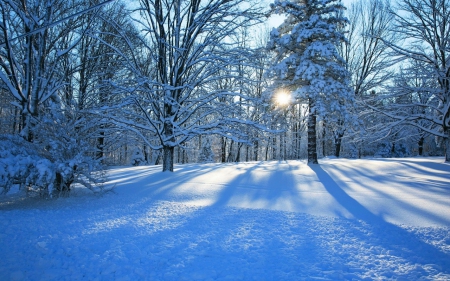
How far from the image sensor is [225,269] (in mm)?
2490

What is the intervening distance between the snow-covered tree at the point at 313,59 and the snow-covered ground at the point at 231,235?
663cm

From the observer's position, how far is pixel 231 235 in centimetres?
329

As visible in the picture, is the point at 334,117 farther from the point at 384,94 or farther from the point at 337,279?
the point at 337,279

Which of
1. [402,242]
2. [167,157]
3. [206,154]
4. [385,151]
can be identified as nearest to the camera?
[402,242]

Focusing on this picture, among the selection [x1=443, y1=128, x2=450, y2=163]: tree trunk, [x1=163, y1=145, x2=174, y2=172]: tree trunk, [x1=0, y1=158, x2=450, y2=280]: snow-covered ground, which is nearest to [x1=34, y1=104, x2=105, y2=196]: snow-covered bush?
[x1=0, y1=158, x2=450, y2=280]: snow-covered ground

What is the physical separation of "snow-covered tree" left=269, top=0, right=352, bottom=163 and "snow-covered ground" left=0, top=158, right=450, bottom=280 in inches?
261

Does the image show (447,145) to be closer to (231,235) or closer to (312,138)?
(312,138)

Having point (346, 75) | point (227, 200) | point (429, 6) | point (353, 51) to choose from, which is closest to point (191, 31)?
point (227, 200)

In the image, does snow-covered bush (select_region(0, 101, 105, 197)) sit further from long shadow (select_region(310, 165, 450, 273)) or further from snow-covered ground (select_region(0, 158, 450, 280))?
long shadow (select_region(310, 165, 450, 273))

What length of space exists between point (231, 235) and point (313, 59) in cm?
1141

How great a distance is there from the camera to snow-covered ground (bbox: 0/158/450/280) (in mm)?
2463

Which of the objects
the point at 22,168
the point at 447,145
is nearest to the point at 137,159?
the point at 22,168

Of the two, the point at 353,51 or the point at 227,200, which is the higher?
the point at 353,51

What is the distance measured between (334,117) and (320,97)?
1.66 metres
